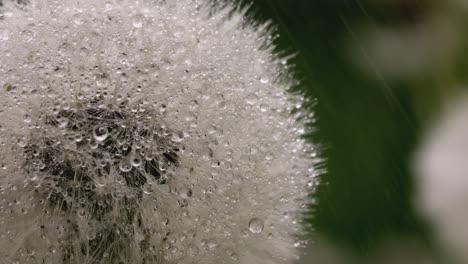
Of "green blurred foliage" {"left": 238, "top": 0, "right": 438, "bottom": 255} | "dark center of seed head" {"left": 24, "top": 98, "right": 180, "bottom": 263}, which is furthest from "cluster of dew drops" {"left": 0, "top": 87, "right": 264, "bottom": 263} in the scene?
"green blurred foliage" {"left": 238, "top": 0, "right": 438, "bottom": 255}

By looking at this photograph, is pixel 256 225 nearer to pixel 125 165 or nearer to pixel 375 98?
pixel 125 165

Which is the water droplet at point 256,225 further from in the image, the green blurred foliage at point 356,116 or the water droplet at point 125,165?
the green blurred foliage at point 356,116

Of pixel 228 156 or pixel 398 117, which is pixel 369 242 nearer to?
pixel 398 117

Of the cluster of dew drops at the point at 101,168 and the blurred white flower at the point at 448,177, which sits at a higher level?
the cluster of dew drops at the point at 101,168

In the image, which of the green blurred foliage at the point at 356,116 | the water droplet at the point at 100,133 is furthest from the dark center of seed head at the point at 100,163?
the green blurred foliage at the point at 356,116

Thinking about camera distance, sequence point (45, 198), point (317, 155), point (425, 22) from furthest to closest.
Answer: point (425, 22) < point (317, 155) < point (45, 198)

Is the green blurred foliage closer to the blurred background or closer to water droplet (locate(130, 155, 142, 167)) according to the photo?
the blurred background

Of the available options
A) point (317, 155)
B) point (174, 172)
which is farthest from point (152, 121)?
point (317, 155)
